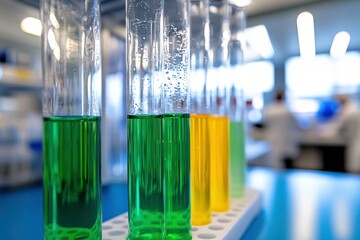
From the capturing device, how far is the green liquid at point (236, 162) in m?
0.72

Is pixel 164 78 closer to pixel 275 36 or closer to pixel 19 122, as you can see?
pixel 19 122

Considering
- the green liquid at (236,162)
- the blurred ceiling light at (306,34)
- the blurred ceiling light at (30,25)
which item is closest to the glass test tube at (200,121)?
the green liquid at (236,162)

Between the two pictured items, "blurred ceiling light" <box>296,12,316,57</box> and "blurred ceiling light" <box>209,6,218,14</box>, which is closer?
"blurred ceiling light" <box>209,6,218,14</box>

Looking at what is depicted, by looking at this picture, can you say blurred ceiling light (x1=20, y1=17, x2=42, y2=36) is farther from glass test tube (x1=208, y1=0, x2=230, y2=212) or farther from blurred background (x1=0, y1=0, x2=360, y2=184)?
glass test tube (x1=208, y1=0, x2=230, y2=212)

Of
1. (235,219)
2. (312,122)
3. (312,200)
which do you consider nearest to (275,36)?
(312,122)

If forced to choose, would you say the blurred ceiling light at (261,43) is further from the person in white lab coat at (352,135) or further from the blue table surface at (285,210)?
the blue table surface at (285,210)

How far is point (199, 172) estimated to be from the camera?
50 centimetres

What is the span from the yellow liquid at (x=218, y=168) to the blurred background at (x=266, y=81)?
304mm

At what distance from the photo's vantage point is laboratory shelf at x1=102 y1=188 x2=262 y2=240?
46 centimetres

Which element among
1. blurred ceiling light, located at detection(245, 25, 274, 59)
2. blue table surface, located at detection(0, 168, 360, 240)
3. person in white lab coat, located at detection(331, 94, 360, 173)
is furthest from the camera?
blurred ceiling light, located at detection(245, 25, 274, 59)

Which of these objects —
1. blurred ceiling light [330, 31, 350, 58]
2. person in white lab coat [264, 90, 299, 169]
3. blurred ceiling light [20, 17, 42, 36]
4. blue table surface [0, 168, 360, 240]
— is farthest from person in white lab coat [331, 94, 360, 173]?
blurred ceiling light [20, 17, 42, 36]

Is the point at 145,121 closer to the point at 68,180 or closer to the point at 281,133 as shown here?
the point at 68,180

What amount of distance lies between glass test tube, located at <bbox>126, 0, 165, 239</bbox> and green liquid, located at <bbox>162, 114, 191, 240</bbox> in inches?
1.0

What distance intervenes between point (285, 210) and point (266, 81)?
530 cm
